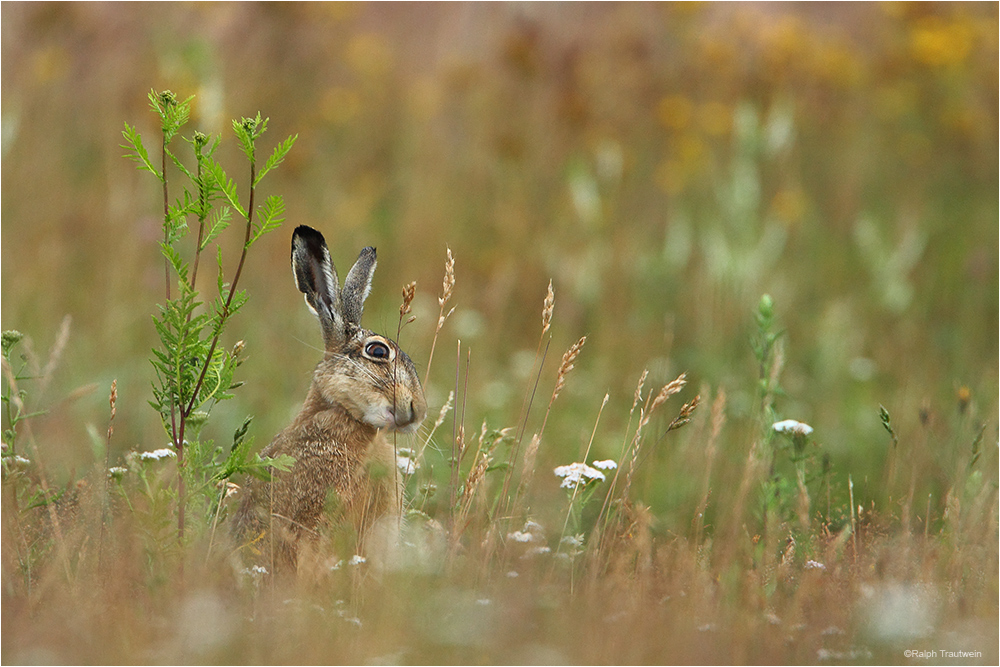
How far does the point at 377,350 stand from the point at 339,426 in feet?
1.23

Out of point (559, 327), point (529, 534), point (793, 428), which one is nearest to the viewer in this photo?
point (529, 534)

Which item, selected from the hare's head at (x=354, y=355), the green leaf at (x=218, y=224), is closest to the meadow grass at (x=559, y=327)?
the hare's head at (x=354, y=355)

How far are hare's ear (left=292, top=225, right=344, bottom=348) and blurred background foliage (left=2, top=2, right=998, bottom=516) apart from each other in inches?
60.2

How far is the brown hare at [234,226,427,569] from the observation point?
3.99 meters

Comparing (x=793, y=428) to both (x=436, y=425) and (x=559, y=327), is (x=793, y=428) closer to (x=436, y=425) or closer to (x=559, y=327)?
(x=436, y=425)

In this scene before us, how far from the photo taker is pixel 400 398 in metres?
4.40

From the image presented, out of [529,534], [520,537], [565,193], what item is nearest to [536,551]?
[520,537]

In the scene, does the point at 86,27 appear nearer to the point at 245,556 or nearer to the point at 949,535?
the point at 245,556

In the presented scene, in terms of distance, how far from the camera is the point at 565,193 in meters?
8.41

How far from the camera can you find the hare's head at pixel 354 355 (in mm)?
4345

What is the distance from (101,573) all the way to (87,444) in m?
2.24

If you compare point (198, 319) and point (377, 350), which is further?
point (377, 350)

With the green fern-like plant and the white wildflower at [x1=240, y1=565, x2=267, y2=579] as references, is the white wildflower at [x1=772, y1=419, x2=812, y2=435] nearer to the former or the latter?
the green fern-like plant

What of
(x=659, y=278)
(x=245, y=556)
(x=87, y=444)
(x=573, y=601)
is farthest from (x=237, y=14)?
(x=573, y=601)
